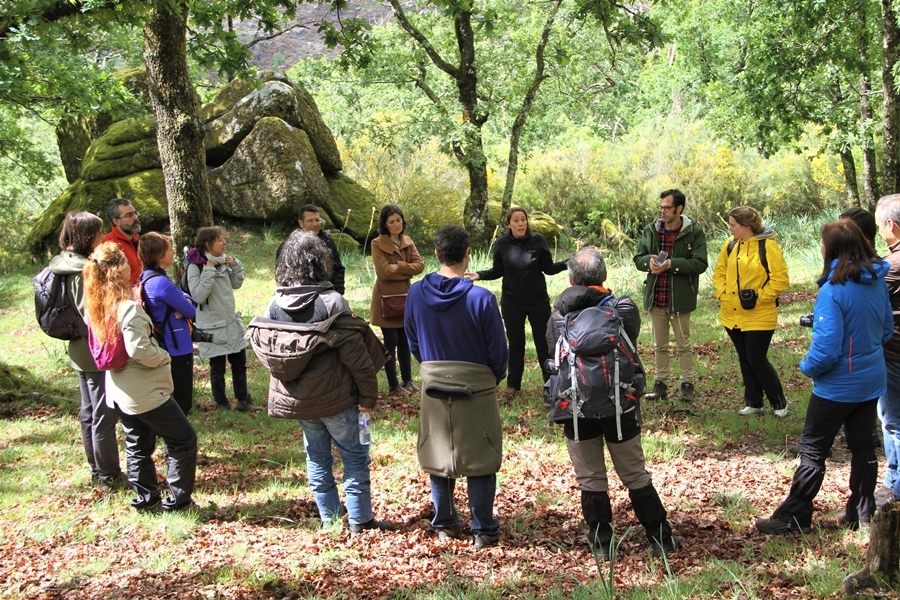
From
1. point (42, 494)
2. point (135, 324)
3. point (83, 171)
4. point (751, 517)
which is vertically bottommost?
point (751, 517)

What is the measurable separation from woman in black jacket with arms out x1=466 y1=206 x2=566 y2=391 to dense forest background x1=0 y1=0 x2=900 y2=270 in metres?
2.43

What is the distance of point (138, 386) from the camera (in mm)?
4613

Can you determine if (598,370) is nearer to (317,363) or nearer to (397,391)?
(317,363)

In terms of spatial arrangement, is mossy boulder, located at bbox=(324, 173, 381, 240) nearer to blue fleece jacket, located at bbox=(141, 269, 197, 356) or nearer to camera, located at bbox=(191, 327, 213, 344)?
camera, located at bbox=(191, 327, 213, 344)

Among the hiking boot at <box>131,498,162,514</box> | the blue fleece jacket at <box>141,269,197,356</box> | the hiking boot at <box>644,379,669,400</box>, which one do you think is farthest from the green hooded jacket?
A: the hiking boot at <box>131,498,162,514</box>

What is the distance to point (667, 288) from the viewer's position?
704cm

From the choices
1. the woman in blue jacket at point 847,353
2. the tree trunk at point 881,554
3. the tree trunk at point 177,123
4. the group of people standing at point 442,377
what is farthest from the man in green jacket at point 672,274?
the tree trunk at point 177,123

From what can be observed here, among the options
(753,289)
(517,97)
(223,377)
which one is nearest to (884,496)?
(753,289)

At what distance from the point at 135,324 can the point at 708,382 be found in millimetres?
5762

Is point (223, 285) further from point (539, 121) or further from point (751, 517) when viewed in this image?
point (539, 121)

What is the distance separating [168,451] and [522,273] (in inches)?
139

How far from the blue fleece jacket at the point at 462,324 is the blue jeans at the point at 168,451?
1735mm

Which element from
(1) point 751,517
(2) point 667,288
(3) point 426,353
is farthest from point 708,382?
(3) point 426,353

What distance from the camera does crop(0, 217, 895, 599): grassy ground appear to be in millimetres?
3965
